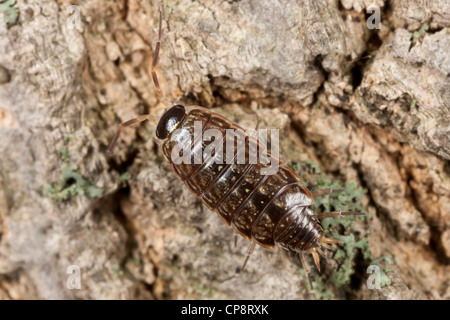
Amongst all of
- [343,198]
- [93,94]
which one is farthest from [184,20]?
[343,198]

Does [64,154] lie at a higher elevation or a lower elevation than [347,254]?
higher

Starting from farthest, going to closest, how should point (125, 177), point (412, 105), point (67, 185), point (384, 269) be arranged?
1. point (125, 177)
2. point (67, 185)
3. point (384, 269)
4. point (412, 105)

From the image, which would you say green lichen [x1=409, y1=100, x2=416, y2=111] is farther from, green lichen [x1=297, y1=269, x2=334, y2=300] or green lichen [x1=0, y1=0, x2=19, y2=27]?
green lichen [x1=0, y1=0, x2=19, y2=27]

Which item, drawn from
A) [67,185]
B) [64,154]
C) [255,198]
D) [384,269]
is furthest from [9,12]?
[384,269]

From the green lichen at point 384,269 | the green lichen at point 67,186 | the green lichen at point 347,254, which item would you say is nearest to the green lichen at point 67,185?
the green lichen at point 67,186

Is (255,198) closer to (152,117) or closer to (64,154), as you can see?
(152,117)

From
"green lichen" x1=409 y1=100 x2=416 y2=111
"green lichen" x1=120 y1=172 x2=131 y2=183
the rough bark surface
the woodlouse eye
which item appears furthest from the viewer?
"green lichen" x1=120 y1=172 x2=131 y2=183

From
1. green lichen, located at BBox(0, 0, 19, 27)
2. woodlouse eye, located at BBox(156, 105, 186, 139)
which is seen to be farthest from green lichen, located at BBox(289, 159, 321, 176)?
green lichen, located at BBox(0, 0, 19, 27)
